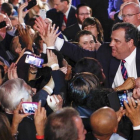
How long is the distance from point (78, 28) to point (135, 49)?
2.20m

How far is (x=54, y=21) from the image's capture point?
20.9 ft

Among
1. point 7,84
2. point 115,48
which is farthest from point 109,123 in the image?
point 115,48

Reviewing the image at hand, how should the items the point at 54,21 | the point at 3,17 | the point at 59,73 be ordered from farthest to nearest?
the point at 54,21 → the point at 3,17 → the point at 59,73

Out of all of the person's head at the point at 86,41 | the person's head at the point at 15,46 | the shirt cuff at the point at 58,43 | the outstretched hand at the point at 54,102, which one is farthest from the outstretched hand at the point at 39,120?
the person's head at the point at 15,46

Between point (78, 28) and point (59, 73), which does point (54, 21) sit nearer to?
point (78, 28)

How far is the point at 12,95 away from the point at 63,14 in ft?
12.5

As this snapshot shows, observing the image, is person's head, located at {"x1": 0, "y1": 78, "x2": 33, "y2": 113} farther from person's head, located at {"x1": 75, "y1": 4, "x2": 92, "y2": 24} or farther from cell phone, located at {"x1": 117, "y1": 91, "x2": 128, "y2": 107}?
person's head, located at {"x1": 75, "y1": 4, "x2": 92, "y2": 24}

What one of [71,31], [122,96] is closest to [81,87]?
[122,96]

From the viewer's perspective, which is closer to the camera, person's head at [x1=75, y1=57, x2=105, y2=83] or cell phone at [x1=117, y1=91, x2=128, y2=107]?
cell phone at [x1=117, y1=91, x2=128, y2=107]

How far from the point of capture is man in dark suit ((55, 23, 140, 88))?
3.55 meters

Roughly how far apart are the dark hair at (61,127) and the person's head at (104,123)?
14 centimetres

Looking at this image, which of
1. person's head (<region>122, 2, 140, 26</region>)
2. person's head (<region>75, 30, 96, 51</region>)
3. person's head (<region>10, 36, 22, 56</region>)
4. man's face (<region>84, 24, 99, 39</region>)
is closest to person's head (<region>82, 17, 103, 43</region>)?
man's face (<region>84, 24, 99, 39</region>)

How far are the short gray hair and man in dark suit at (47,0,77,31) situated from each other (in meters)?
3.64

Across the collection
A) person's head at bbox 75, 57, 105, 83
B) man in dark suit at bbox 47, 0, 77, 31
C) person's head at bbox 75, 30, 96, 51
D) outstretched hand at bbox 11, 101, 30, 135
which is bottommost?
outstretched hand at bbox 11, 101, 30, 135
